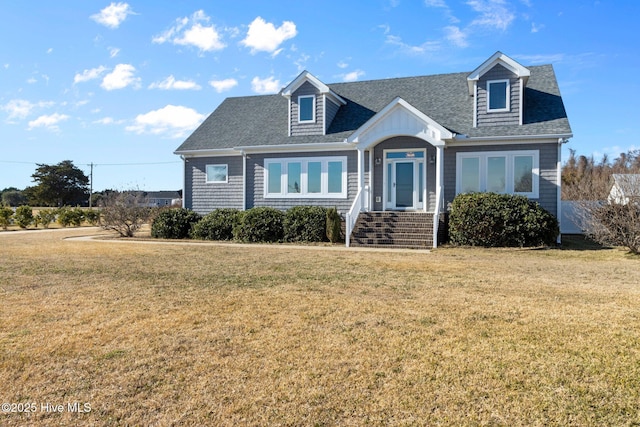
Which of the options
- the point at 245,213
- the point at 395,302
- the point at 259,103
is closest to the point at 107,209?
the point at 245,213

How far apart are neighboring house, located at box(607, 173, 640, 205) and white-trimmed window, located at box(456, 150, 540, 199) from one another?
9.90 ft

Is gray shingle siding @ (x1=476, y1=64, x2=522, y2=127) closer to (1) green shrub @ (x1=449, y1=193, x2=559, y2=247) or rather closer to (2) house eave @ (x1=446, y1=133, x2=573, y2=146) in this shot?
(2) house eave @ (x1=446, y1=133, x2=573, y2=146)

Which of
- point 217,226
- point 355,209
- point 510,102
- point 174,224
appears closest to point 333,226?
point 355,209

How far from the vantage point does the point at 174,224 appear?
1859cm

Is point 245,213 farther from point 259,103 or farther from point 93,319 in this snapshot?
point 93,319

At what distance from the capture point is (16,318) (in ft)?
18.4

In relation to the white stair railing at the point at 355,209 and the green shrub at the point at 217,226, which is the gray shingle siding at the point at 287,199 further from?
the green shrub at the point at 217,226

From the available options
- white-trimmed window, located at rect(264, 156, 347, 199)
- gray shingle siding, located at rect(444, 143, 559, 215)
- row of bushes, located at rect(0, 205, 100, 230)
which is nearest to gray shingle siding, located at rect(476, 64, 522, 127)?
gray shingle siding, located at rect(444, 143, 559, 215)

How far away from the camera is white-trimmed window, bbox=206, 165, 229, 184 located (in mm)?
20562

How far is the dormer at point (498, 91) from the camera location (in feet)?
54.6

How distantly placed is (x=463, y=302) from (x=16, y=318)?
5926 millimetres

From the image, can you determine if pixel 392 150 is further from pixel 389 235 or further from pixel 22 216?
pixel 22 216

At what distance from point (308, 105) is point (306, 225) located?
5.97 metres

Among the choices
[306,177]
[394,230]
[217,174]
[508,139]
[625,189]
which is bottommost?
[394,230]
